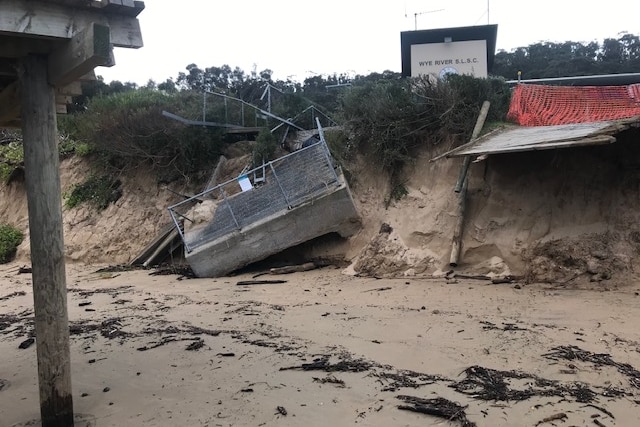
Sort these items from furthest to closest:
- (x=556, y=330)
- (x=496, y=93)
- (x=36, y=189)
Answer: (x=496, y=93) < (x=556, y=330) < (x=36, y=189)

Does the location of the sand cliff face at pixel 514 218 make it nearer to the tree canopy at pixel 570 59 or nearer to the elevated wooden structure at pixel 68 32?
the elevated wooden structure at pixel 68 32

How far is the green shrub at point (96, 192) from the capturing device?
56.2ft

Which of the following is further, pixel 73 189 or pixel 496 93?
pixel 73 189

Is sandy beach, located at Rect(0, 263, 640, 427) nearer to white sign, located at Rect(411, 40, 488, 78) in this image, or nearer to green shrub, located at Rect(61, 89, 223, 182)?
green shrub, located at Rect(61, 89, 223, 182)

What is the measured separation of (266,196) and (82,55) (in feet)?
28.4

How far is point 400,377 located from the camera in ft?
17.5

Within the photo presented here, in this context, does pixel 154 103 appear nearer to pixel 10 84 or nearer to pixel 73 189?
pixel 73 189

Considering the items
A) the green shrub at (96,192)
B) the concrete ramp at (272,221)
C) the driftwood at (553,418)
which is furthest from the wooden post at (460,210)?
the green shrub at (96,192)

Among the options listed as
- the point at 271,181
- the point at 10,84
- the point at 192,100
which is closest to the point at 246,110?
the point at 192,100

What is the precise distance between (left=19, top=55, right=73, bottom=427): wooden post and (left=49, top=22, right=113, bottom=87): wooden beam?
0.63 feet

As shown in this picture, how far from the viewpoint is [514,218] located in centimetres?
1030

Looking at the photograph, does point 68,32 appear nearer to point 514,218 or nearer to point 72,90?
point 72,90

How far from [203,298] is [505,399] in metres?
6.72

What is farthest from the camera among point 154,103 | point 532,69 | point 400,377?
point 532,69
